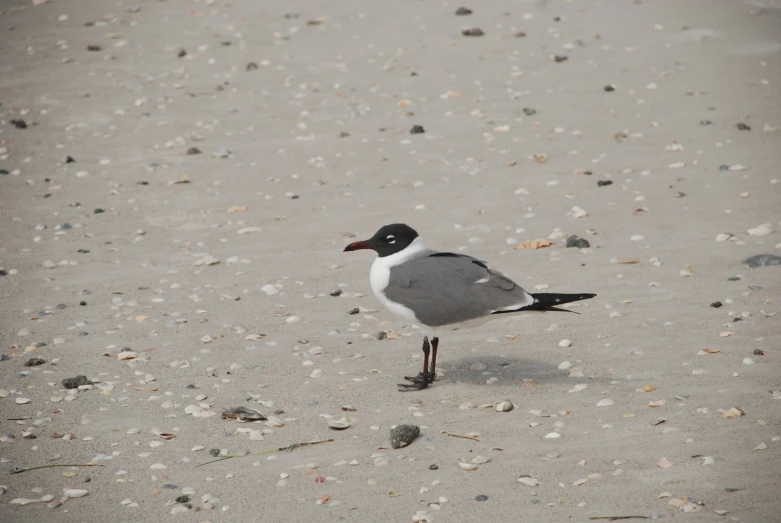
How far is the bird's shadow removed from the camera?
651 cm

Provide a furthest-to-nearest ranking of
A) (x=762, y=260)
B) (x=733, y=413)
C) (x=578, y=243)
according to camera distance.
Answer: (x=578, y=243), (x=762, y=260), (x=733, y=413)

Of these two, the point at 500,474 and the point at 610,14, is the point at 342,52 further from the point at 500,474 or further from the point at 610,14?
the point at 500,474

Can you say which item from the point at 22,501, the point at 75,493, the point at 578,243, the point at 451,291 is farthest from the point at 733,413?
the point at 22,501

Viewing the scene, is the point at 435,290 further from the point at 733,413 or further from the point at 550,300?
the point at 733,413

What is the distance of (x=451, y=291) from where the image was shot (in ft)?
20.9

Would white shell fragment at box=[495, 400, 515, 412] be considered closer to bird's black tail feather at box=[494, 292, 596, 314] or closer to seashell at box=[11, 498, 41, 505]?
bird's black tail feather at box=[494, 292, 596, 314]

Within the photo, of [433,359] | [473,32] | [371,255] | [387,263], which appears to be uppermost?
[387,263]

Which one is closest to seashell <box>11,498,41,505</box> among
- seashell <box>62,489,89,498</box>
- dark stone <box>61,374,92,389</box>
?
seashell <box>62,489,89,498</box>

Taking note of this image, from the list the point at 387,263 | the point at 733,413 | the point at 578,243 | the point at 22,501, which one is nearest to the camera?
the point at 22,501

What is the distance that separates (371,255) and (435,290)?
282cm

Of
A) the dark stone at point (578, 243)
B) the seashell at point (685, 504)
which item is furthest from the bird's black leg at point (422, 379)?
the dark stone at point (578, 243)

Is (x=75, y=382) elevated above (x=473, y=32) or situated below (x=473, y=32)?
below

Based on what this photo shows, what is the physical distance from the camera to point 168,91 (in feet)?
46.6

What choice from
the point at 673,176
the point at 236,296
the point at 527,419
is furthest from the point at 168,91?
the point at 527,419
